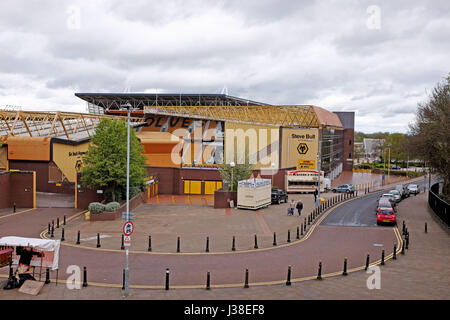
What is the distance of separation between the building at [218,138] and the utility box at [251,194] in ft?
20.1

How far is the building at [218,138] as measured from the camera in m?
48.2

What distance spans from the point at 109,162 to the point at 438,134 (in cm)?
2657

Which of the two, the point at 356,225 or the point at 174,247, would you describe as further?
the point at 356,225

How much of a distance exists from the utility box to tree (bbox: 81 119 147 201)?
8860 millimetres

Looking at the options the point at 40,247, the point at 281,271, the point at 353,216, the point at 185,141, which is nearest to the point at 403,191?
the point at 353,216

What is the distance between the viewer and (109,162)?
32.5 metres

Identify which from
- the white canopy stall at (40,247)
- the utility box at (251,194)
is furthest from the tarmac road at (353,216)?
the white canopy stall at (40,247)

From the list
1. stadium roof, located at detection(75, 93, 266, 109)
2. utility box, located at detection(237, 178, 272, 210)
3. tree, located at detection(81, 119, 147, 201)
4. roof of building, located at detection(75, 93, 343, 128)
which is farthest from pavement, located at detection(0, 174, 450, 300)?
stadium roof, located at detection(75, 93, 266, 109)

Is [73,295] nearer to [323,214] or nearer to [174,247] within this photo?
[174,247]

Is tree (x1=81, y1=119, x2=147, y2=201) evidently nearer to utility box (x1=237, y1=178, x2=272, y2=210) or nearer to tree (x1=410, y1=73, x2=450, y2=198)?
utility box (x1=237, y1=178, x2=272, y2=210)

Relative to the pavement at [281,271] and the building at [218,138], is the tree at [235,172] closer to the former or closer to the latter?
the building at [218,138]
